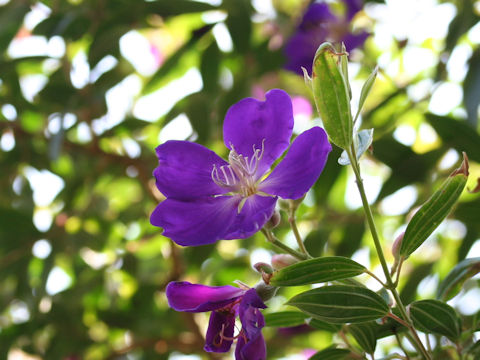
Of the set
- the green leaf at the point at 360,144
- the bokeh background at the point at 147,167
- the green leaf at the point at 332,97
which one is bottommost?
the bokeh background at the point at 147,167

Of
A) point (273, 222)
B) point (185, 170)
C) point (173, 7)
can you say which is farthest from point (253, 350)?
point (173, 7)

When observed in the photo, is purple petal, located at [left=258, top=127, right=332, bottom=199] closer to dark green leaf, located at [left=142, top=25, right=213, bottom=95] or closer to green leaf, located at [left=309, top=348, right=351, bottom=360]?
green leaf, located at [left=309, top=348, right=351, bottom=360]

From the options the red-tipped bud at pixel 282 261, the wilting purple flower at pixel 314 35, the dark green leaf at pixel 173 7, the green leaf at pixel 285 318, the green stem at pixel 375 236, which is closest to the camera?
the green stem at pixel 375 236

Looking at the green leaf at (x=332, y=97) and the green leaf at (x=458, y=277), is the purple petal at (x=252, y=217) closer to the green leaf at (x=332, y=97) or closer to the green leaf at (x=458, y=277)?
the green leaf at (x=332, y=97)

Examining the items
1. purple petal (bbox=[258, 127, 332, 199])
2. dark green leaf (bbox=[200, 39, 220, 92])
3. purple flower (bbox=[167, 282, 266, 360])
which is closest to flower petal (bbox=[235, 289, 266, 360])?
purple flower (bbox=[167, 282, 266, 360])

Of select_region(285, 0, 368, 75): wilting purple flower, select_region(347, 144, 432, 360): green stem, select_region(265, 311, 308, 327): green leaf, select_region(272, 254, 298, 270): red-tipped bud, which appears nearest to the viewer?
select_region(347, 144, 432, 360): green stem

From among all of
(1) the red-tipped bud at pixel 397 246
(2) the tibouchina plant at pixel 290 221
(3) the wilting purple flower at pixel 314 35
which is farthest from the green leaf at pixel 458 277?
(3) the wilting purple flower at pixel 314 35

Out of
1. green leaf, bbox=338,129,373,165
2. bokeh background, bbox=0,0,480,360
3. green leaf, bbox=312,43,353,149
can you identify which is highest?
green leaf, bbox=312,43,353,149
